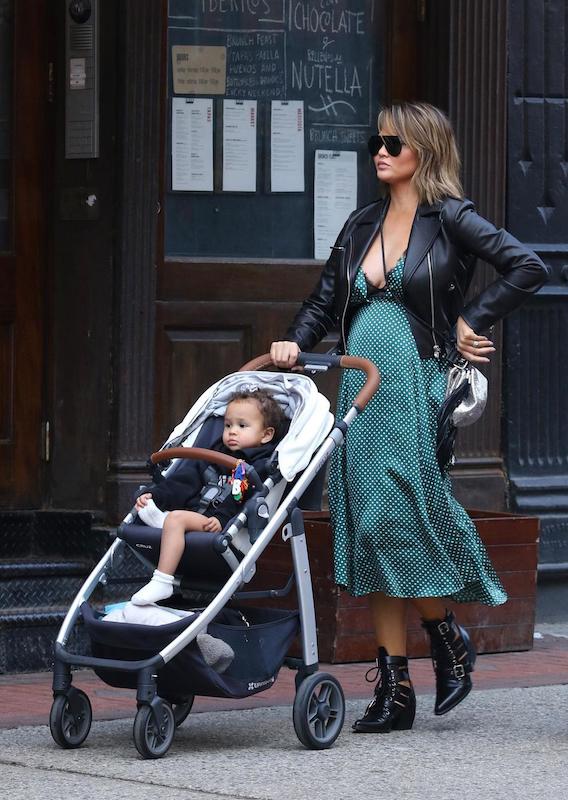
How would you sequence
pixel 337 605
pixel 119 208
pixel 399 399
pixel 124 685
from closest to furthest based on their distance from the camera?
pixel 124 685, pixel 399 399, pixel 337 605, pixel 119 208

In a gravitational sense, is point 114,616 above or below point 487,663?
above

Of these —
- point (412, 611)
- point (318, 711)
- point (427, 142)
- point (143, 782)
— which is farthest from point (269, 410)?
point (412, 611)

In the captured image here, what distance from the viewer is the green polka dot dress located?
211 inches

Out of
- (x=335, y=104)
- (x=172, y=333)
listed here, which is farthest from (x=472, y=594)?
(x=335, y=104)

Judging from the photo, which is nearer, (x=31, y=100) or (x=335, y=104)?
(x=31, y=100)

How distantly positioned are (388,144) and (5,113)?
2.48 meters

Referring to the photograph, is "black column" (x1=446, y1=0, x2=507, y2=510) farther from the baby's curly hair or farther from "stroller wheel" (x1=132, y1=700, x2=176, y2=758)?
"stroller wheel" (x1=132, y1=700, x2=176, y2=758)

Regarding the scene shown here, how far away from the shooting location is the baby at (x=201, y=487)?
16.2 feet

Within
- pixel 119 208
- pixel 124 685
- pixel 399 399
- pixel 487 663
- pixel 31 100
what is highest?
pixel 31 100

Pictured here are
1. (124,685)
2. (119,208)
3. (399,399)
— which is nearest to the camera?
(124,685)

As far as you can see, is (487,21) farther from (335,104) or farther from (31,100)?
(31,100)

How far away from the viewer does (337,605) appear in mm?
6559

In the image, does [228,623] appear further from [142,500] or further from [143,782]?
[143,782]

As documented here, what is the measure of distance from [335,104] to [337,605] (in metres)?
2.58
